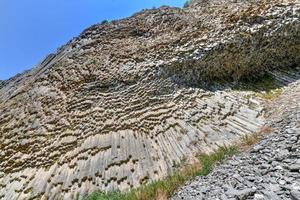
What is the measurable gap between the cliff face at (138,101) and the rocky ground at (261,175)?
4472 millimetres

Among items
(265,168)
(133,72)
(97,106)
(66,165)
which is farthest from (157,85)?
(265,168)

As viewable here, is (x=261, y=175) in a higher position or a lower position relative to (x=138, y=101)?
higher

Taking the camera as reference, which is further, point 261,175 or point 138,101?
point 138,101

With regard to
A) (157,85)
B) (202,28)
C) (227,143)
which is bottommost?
(227,143)

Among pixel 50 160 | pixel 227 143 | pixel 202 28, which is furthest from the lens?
pixel 202 28

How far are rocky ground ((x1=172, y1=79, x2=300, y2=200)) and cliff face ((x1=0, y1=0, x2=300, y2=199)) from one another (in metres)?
4.47

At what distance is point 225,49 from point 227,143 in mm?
6584

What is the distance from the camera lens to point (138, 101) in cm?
1850

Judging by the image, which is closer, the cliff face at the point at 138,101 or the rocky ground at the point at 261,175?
the rocky ground at the point at 261,175

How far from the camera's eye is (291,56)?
1972 cm

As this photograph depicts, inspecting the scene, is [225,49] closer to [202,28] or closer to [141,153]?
[202,28]

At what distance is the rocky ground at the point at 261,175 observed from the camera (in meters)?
7.06

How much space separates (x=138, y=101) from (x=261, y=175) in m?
11.0

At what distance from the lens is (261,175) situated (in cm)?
794
